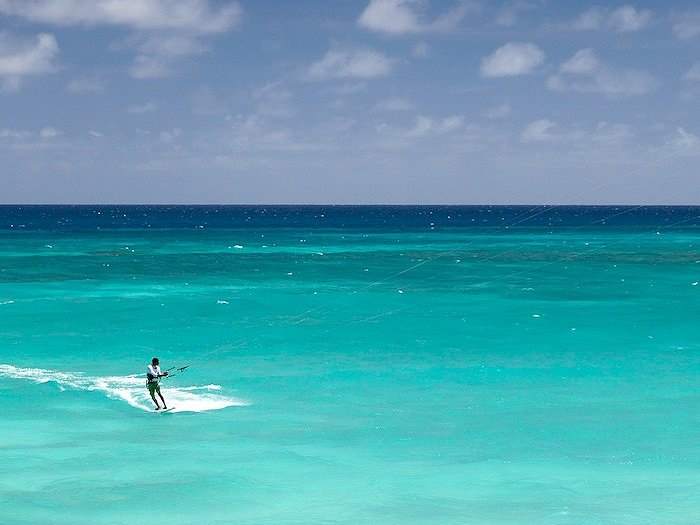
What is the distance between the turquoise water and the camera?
22208 millimetres

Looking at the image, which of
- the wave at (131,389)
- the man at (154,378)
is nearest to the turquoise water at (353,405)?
the wave at (131,389)

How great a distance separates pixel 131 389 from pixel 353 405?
765 centimetres

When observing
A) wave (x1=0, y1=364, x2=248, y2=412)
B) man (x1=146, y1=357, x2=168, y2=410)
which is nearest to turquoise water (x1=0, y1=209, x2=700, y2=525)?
wave (x1=0, y1=364, x2=248, y2=412)

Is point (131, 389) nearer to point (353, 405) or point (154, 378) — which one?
point (154, 378)

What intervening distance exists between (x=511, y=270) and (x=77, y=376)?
49.5m

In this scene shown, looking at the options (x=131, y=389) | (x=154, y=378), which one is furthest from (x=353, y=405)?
(x=131, y=389)

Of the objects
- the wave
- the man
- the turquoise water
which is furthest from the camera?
the wave

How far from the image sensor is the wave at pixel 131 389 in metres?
30.7

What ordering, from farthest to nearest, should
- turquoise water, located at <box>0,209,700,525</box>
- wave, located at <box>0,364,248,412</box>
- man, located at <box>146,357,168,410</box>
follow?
1. wave, located at <box>0,364,248,412</box>
2. man, located at <box>146,357,168,410</box>
3. turquoise water, located at <box>0,209,700,525</box>

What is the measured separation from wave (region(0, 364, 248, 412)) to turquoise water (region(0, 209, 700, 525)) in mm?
157

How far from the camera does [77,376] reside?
35.1 m

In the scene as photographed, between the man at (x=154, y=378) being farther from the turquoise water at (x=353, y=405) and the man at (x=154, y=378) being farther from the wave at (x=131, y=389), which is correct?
the turquoise water at (x=353, y=405)

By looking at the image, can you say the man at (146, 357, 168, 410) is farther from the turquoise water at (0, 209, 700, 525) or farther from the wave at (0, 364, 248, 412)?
the turquoise water at (0, 209, 700, 525)

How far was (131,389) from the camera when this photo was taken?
32.9m
